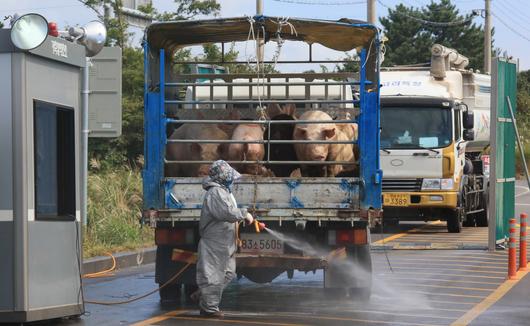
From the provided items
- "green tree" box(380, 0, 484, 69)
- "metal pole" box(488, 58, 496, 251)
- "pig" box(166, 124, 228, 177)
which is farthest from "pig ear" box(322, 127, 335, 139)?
"green tree" box(380, 0, 484, 69)

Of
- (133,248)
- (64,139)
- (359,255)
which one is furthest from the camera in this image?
(133,248)

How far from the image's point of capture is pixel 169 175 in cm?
1139

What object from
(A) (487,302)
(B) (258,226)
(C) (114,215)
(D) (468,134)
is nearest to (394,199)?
(D) (468,134)

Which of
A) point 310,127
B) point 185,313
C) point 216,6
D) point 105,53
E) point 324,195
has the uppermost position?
point 216,6

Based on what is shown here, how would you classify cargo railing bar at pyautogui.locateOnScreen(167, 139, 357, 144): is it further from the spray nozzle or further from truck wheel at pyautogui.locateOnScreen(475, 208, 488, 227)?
truck wheel at pyautogui.locateOnScreen(475, 208, 488, 227)

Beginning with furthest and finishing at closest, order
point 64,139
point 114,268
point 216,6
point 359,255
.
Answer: point 216,6 < point 114,268 < point 359,255 < point 64,139

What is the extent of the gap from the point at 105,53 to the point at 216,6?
48.3 feet

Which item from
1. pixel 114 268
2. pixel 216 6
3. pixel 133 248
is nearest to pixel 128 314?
pixel 114 268

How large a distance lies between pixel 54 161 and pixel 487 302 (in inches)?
202

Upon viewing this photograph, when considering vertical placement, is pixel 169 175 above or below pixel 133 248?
above

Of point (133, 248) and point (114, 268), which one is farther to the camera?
point (133, 248)

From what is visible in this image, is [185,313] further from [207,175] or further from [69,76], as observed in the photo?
[69,76]

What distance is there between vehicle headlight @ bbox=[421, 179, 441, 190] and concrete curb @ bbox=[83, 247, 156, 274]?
21.4 ft

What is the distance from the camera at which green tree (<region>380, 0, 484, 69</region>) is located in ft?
235
